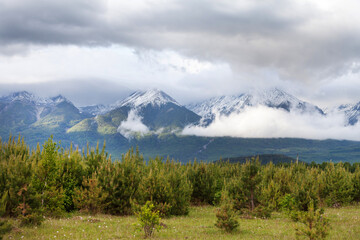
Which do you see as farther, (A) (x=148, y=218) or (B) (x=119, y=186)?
(B) (x=119, y=186)

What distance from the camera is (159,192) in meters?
31.7

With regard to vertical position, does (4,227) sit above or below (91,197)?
above

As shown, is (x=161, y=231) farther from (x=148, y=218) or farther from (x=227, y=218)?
(x=227, y=218)

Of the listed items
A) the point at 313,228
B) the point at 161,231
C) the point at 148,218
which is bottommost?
the point at 161,231

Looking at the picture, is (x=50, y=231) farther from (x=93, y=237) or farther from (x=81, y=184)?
(x=81, y=184)

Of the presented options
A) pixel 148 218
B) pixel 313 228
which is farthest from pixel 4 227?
pixel 313 228

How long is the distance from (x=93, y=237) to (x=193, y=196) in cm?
2782

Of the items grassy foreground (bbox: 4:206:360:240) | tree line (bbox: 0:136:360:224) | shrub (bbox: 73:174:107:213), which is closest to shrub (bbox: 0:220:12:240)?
grassy foreground (bbox: 4:206:360:240)

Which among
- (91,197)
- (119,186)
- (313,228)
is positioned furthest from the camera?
(119,186)

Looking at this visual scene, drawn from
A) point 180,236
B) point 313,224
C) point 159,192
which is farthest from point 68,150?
point 313,224

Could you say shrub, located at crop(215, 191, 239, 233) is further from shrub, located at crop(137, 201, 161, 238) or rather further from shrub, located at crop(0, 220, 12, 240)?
shrub, located at crop(0, 220, 12, 240)

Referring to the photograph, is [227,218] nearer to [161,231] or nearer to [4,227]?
[161,231]

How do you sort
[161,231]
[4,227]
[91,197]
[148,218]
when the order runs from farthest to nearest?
[91,197] → [161,231] → [148,218] → [4,227]

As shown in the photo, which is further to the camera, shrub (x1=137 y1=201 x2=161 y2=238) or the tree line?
the tree line
